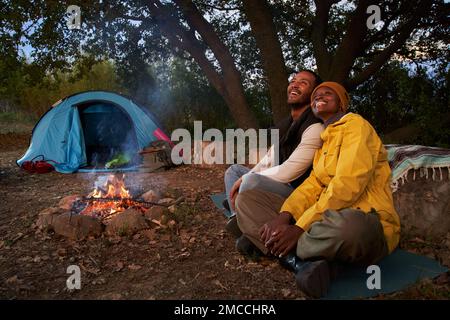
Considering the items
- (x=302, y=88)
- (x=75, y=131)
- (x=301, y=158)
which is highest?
(x=302, y=88)

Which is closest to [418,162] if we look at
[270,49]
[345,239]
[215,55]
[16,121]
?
[345,239]

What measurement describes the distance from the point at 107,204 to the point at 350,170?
283cm

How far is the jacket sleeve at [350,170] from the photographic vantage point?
2.40 metres

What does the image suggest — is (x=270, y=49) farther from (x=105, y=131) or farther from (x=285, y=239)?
(x=105, y=131)

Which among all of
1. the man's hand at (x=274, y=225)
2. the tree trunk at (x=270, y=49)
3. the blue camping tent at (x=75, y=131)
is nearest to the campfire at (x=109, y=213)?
the man's hand at (x=274, y=225)

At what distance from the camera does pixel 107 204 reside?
169 inches

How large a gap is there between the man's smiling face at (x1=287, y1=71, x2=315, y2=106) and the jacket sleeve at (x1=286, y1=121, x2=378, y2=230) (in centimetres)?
71

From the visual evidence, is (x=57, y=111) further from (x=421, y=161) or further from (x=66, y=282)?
(x=421, y=161)

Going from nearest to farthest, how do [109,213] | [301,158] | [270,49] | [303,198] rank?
[303,198], [301,158], [109,213], [270,49]

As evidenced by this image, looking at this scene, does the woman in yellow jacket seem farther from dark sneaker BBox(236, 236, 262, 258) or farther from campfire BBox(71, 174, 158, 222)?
campfire BBox(71, 174, 158, 222)

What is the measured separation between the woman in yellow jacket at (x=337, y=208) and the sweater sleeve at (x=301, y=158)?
96 millimetres

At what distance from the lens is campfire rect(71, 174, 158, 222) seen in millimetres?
4141

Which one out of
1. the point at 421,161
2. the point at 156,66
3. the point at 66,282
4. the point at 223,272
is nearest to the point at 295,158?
the point at 223,272

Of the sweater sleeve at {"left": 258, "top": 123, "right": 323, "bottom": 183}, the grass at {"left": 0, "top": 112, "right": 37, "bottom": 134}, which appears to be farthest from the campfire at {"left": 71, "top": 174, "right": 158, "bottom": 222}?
the grass at {"left": 0, "top": 112, "right": 37, "bottom": 134}
